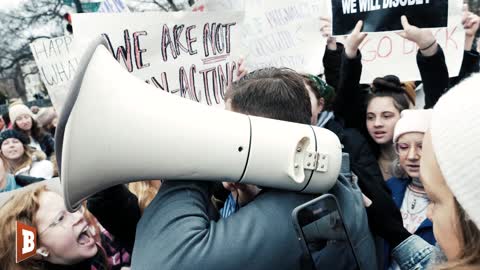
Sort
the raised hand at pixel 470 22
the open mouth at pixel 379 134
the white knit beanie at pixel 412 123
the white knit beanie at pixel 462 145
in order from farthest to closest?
the raised hand at pixel 470 22, the open mouth at pixel 379 134, the white knit beanie at pixel 412 123, the white knit beanie at pixel 462 145

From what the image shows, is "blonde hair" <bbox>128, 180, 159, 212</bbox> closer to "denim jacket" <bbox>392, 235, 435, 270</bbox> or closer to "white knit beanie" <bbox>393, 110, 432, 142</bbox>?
"denim jacket" <bbox>392, 235, 435, 270</bbox>

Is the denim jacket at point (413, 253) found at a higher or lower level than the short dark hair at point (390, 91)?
lower

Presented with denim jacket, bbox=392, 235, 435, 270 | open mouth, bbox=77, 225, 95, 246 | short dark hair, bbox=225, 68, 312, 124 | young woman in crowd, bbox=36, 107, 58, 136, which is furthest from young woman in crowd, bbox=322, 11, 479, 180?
young woman in crowd, bbox=36, 107, 58, 136

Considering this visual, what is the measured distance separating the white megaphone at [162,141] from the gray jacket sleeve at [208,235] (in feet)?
0.18

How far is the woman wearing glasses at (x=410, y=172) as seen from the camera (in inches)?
81.0

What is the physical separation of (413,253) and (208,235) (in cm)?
88

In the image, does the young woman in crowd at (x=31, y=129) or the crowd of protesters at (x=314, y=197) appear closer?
the crowd of protesters at (x=314, y=197)

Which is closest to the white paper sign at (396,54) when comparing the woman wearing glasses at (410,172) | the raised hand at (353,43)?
the raised hand at (353,43)

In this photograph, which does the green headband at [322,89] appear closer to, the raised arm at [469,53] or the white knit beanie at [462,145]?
the raised arm at [469,53]

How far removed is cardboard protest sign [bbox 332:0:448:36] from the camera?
2650 mm

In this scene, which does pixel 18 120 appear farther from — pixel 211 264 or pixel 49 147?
pixel 211 264

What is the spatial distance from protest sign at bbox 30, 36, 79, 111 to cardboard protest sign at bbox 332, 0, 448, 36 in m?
1.75

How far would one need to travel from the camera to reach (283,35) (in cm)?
325

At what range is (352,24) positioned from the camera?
2889 millimetres
